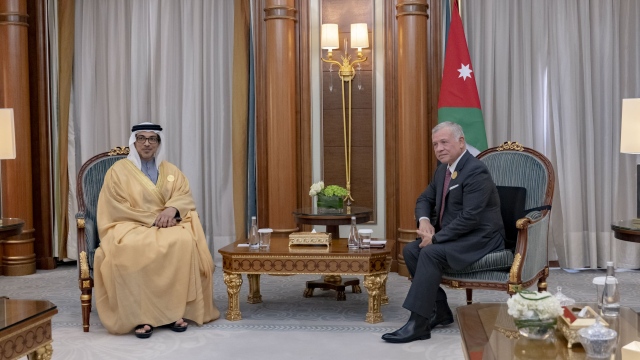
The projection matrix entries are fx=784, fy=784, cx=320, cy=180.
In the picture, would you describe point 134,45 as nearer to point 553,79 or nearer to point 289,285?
point 289,285

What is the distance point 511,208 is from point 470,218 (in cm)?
57

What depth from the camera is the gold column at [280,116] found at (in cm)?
738

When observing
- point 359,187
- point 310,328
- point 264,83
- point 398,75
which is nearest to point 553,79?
point 398,75

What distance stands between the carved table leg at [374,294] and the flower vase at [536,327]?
226 cm

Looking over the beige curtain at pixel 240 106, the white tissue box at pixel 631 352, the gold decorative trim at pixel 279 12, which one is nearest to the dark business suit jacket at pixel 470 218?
the white tissue box at pixel 631 352

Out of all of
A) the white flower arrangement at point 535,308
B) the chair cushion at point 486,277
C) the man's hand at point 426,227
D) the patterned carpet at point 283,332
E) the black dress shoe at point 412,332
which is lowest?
the patterned carpet at point 283,332

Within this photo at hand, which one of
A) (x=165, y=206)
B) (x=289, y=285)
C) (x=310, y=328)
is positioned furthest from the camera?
(x=289, y=285)

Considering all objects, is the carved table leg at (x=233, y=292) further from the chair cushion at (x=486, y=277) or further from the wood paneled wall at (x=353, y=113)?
the wood paneled wall at (x=353, y=113)

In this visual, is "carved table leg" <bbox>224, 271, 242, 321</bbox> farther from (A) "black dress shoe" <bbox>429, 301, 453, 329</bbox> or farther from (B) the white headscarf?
(A) "black dress shoe" <bbox>429, 301, 453, 329</bbox>

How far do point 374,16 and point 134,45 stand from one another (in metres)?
2.42

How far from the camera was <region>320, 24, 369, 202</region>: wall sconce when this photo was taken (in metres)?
7.27

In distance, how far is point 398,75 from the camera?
286 inches

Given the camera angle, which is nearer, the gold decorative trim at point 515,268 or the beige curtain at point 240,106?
the gold decorative trim at point 515,268

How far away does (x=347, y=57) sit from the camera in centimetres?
757
